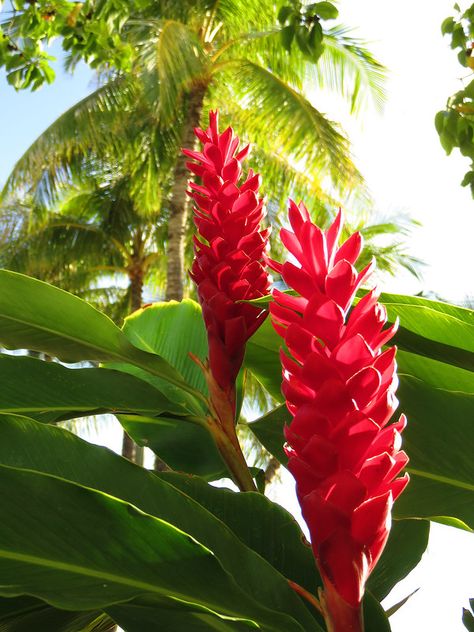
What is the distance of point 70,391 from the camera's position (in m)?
1.02

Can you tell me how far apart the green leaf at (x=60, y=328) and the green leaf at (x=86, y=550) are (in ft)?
1.24

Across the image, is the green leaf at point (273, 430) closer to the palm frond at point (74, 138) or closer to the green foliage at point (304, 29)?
the green foliage at point (304, 29)

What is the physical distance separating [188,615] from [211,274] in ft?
1.24

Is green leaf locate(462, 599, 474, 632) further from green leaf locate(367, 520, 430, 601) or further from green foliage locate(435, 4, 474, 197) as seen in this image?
green foliage locate(435, 4, 474, 197)

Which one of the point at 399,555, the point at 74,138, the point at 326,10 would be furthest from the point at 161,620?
the point at 74,138

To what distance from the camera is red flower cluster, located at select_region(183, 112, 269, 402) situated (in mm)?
896

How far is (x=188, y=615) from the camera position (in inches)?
27.8

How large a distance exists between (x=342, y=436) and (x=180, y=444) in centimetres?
64

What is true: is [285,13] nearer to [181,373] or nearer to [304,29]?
[304,29]

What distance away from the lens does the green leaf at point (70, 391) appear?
0.99 metres

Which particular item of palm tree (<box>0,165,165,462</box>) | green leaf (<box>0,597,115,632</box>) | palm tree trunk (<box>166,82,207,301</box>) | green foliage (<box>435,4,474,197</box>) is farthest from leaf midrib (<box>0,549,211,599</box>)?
palm tree (<box>0,165,165,462</box>)

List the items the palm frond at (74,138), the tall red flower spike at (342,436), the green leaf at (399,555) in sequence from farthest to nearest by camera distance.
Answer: the palm frond at (74,138) < the green leaf at (399,555) < the tall red flower spike at (342,436)

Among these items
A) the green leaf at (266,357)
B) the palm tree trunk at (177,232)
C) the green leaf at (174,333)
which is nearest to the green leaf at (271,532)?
the green leaf at (266,357)

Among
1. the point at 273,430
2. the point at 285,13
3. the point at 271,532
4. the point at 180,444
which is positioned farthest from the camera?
the point at 285,13
